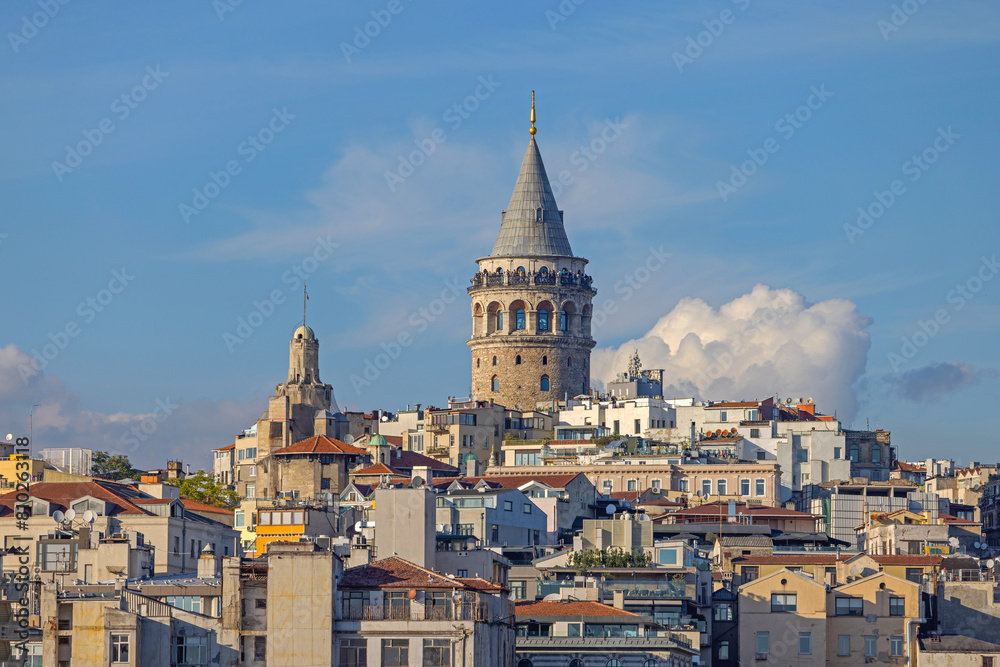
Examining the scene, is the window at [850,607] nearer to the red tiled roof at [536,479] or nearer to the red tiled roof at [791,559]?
the red tiled roof at [791,559]

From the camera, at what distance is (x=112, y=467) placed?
136 m

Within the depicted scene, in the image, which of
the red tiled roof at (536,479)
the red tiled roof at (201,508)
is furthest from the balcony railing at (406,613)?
the red tiled roof at (536,479)

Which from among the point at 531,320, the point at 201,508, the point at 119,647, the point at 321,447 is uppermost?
the point at 531,320

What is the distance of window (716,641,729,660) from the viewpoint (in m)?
78.6

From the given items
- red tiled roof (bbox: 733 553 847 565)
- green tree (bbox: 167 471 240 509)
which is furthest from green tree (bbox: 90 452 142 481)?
red tiled roof (bbox: 733 553 847 565)

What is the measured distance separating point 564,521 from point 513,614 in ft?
136

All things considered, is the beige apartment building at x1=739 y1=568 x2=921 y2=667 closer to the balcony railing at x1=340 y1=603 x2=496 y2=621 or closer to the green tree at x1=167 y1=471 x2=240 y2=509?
the balcony railing at x1=340 y1=603 x2=496 y2=621

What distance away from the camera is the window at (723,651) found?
78.6m

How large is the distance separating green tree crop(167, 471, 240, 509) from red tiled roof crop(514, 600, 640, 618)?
49.8 meters

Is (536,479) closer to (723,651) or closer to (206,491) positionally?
(206,491)

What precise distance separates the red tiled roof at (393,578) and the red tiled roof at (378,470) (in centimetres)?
6528

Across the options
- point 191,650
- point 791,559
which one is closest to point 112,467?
point 791,559

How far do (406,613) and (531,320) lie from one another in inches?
3920

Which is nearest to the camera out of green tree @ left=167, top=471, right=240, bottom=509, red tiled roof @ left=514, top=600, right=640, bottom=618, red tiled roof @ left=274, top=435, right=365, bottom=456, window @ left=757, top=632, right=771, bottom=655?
red tiled roof @ left=514, top=600, right=640, bottom=618
